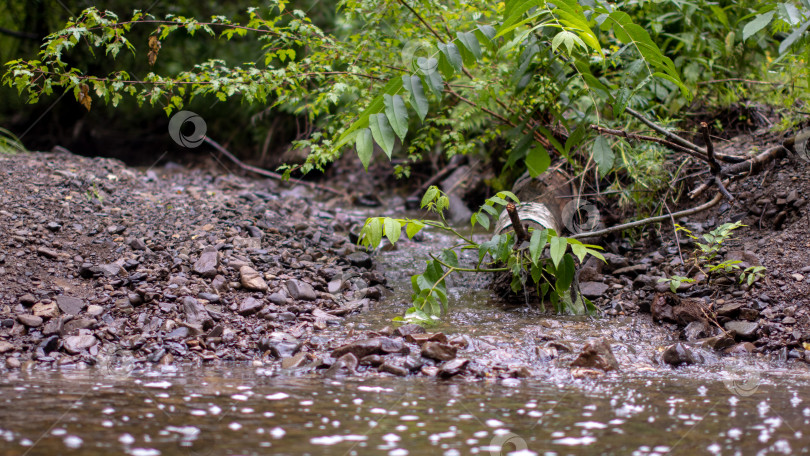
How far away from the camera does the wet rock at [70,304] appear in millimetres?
2494

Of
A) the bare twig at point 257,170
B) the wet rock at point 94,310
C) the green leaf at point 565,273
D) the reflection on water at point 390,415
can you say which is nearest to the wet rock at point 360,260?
the green leaf at point 565,273

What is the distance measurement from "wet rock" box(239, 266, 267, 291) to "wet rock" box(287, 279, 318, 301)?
138 millimetres

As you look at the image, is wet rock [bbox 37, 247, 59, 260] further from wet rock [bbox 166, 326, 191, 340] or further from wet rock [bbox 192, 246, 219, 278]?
wet rock [bbox 166, 326, 191, 340]

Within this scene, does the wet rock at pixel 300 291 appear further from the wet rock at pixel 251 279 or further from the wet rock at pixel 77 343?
the wet rock at pixel 77 343

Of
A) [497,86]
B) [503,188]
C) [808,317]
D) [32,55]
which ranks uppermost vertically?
[32,55]

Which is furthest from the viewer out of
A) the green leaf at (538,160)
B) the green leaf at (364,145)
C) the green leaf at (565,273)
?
the green leaf at (538,160)

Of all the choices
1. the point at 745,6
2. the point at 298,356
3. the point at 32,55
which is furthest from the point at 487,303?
the point at 32,55

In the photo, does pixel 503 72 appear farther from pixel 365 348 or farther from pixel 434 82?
pixel 365 348

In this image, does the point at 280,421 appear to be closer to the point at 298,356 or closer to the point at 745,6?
the point at 298,356

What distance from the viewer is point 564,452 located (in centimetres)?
141

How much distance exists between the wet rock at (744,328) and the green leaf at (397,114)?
1.69 m

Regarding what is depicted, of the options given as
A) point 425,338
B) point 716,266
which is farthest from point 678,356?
point 425,338

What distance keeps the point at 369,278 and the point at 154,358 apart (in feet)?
4.55

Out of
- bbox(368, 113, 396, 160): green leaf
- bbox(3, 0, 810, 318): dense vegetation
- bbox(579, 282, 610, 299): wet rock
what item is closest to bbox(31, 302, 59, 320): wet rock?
bbox(3, 0, 810, 318): dense vegetation
